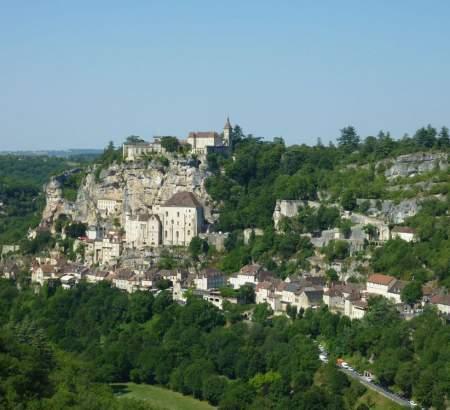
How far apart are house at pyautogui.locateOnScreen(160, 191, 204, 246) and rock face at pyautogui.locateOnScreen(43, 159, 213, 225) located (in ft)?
6.52

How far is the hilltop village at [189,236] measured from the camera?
59656 millimetres

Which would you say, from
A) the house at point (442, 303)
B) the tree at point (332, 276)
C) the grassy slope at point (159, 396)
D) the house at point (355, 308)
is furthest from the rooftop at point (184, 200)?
the house at point (442, 303)

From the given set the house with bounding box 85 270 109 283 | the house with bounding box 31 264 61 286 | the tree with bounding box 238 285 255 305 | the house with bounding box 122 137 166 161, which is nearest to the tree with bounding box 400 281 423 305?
the tree with bounding box 238 285 255 305

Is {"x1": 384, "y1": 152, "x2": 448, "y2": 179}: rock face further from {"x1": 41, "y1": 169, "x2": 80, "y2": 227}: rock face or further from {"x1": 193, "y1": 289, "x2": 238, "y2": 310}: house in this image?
{"x1": 41, "y1": 169, "x2": 80, "y2": 227}: rock face

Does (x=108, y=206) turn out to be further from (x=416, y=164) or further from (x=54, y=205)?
(x=416, y=164)

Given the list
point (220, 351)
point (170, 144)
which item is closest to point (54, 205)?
point (170, 144)

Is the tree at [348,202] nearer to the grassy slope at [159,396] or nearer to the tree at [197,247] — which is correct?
the tree at [197,247]

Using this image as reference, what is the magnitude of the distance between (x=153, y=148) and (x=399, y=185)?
20.6m

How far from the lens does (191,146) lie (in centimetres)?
8100

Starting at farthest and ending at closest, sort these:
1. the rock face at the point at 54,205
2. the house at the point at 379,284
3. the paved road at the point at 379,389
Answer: the rock face at the point at 54,205 → the house at the point at 379,284 → the paved road at the point at 379,389

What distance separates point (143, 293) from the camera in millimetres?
65000

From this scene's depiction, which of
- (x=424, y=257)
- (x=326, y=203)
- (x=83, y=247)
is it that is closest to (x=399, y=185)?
(x=326, y=203)

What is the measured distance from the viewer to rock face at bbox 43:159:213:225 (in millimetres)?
75688

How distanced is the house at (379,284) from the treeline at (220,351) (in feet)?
7.84
